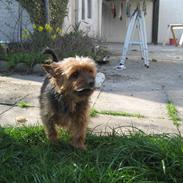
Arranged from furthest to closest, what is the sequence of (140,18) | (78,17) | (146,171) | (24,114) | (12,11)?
1. (78,17)
2. (12,11)
3. (140,18)
4. (24,114)
5. (146,171)

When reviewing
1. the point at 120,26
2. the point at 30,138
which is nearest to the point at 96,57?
the point at 30,138

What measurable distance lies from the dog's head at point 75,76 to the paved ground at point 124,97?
0.92m

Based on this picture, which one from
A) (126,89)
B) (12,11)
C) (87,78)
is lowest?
(126,89)

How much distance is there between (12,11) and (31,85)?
4241mm

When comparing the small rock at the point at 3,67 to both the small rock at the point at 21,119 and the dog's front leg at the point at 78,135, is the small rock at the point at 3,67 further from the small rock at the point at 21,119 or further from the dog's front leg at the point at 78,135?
the dog's front leg at the point at 78,135

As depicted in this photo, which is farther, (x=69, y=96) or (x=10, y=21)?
(x=10, y=21)

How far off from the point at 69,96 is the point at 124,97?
2645 millimetres

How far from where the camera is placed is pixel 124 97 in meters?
6.17

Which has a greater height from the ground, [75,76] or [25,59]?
[75,76]

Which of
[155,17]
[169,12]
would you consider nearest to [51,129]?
[155,17]

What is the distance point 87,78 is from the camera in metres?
3.42

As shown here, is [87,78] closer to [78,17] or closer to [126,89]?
[126,89]

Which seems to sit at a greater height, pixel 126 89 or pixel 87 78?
pixel 87 78

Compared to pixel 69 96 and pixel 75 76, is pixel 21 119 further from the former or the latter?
pixel 75 76
